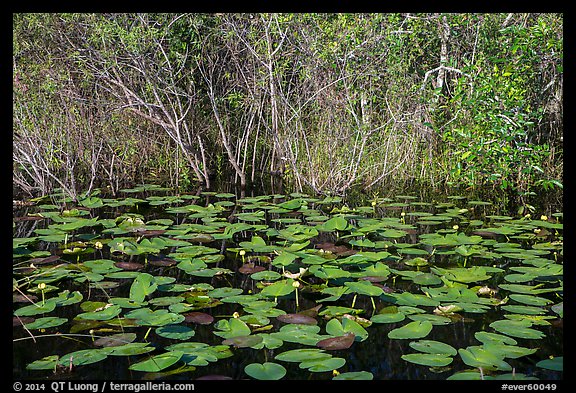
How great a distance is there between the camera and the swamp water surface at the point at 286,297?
2467 millimetres

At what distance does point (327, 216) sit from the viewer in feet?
15.8

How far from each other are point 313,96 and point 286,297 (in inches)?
138

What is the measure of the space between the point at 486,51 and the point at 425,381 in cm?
558

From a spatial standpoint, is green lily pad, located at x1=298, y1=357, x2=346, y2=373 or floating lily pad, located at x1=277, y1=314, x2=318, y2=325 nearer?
green lily pad, located at x1=298, y1=357, x2=346, y2=373

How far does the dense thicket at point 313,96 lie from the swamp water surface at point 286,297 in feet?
4.05

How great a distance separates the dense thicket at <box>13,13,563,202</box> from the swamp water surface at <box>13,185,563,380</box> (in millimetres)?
1236

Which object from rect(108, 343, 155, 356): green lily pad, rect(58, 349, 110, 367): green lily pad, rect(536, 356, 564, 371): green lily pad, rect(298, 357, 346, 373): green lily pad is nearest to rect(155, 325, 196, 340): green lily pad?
rect(108, 343, 155, 356): green lily pad

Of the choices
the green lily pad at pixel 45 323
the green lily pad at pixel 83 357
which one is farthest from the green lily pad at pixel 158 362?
the green lily pad at pixel 45 323

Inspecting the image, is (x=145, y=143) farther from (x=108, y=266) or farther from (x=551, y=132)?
(x=551, y=132)

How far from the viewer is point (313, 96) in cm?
634

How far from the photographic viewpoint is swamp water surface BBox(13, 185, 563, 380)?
2.47m

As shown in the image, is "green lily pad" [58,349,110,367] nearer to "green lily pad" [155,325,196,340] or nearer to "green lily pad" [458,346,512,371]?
"green lily pad" [155,325,196,340]

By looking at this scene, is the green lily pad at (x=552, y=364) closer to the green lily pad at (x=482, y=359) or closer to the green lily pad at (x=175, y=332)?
the green lily pad at (x=482, y=359)

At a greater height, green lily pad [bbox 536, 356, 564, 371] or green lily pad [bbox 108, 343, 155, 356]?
green lily pad [bbox 108, 343, 155, 356]
